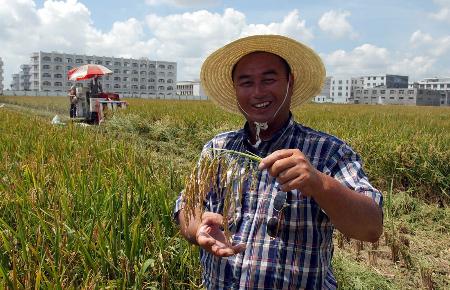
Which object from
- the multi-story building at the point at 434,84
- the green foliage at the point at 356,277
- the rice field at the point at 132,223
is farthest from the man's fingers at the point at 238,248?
the multi-story building at the point at 434,84

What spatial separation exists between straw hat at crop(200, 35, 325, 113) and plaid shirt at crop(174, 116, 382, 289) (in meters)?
0.36

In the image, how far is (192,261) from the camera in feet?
6.88

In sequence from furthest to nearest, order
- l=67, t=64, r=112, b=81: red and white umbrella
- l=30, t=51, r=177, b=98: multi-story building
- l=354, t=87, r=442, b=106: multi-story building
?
1. l=354, t=87, r=442, b=106: multi-story building
2. l=30, t=51, r=177, b=98: multi-story building
3. l=67, t=64, r=112, b=81: red and white umbrella

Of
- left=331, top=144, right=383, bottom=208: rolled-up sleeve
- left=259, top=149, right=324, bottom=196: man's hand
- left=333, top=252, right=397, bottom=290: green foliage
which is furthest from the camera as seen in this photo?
left=333, top=252, right=397, bottom=290: green foliage

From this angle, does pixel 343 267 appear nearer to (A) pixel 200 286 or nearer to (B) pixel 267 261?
(A) pixel 200 286

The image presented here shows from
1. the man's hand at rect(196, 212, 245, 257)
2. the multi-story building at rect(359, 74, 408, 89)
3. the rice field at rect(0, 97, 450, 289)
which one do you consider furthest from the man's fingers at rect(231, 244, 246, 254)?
the multi-story building at rect(359, 74, 408, 89)

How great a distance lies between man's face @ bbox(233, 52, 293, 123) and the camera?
150 cm

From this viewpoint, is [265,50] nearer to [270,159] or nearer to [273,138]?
[273,138]

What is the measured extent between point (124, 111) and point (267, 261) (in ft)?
33.3

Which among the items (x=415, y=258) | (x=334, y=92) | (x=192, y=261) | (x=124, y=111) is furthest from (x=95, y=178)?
(x=334, y=92)

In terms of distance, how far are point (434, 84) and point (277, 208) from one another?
13868cm

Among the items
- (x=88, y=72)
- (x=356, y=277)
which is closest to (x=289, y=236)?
(x=356, y=277)

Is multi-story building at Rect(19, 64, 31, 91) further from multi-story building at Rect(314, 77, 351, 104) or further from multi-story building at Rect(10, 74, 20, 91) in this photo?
multi-story building at Rect(314, 77, 351, 104)

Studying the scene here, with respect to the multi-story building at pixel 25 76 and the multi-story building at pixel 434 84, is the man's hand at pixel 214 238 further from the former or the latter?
the multi-story building at pixel 434 84
